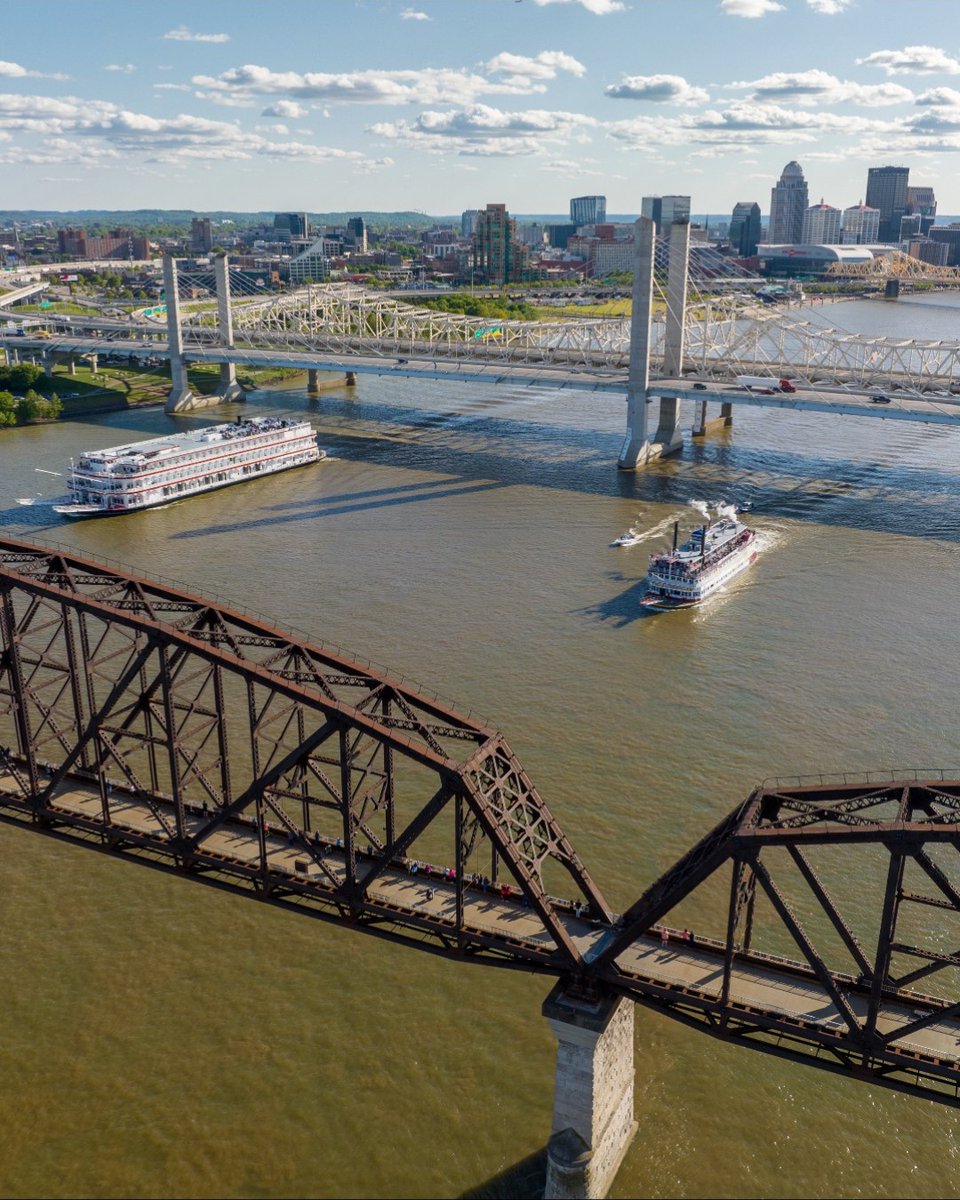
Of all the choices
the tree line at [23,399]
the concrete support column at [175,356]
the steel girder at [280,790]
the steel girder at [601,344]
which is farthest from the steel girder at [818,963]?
the concrete support column at [175,356]

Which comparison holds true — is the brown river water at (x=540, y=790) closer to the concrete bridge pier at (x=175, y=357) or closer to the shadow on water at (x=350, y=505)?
the shadow on water at (x=350, y=505)

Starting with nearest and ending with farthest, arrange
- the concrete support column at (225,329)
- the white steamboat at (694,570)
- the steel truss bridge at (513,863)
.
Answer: the steel truss bridge at (513,863), the white steamboat at (694,570), the concrete support column at (225,329)

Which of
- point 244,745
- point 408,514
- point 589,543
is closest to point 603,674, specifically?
point 244,745

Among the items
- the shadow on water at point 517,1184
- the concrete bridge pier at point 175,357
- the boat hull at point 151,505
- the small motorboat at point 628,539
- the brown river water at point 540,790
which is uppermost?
the concrete bridge pier at point 175,357

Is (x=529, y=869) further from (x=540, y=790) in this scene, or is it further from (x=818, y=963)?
(x=540, y=790)

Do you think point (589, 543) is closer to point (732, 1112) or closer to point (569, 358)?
point (569, 358)

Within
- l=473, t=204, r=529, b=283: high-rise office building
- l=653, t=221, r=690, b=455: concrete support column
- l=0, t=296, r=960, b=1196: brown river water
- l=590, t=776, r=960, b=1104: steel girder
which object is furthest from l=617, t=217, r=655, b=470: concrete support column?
l=473, t=204, r=529, b=283: high-rise office building
